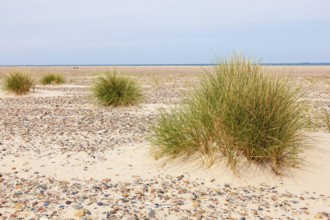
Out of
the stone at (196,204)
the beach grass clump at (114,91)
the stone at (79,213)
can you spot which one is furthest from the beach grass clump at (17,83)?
the stone at (196,204)

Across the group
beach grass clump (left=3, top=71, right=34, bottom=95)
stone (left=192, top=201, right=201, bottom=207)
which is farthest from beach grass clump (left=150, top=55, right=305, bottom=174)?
beach grass clump (left=3, top=71, right=34, bottom=95)

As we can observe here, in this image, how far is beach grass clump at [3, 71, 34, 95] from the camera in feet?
49.8

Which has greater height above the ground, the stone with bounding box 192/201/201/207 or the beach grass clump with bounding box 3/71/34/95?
the beach grass clump with bounding box 3/71/34/95

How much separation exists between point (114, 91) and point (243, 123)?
7.53m

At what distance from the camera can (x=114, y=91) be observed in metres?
11.7

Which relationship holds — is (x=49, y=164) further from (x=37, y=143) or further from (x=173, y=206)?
(x=173, y=206)

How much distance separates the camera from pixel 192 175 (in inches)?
187

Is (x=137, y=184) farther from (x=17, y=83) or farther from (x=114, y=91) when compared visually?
(x=17, y=83)

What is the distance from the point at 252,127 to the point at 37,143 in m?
3.81

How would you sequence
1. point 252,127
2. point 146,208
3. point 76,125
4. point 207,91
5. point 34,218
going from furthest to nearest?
point 76,125 < point 207,91 < point 252,127 < point 146,208 < point 34,218

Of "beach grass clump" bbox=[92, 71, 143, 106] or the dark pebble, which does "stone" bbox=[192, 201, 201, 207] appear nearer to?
the dark pebble

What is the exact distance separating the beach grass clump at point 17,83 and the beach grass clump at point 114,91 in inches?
189

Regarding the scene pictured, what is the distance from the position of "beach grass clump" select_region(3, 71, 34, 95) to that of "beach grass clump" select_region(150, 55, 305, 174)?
1160 centimetres

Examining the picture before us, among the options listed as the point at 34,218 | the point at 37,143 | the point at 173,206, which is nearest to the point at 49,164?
the point at 37,143
